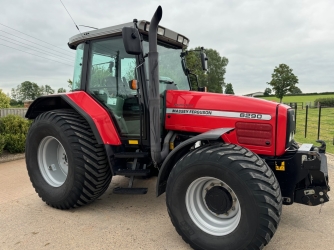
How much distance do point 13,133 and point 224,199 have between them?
655 centimetres

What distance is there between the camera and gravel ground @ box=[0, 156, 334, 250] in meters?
2.67

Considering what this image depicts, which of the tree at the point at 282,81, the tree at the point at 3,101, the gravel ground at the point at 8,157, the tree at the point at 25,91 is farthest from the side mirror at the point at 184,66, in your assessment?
the tree at the point at 25,91

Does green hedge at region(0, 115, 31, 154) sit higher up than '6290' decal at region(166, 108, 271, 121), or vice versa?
'6290' decal at region(166, 108, 271, 121)

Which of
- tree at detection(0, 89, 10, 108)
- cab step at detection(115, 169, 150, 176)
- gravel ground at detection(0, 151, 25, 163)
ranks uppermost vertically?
tree at detection(0, 89, 10, 108)

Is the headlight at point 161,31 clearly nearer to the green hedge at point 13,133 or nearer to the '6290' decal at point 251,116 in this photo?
the '6290' decal at point 251,116

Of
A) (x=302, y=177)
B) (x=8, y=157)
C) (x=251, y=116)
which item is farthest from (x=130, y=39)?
(x=8, y=157)

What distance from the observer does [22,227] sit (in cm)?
305

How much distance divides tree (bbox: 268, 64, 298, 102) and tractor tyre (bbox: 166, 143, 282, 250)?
38421mm

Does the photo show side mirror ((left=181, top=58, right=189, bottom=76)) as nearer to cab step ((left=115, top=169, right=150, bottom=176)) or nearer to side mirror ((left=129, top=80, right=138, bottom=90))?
side mirror ((left=129, top=80, right=138, bottom=90))

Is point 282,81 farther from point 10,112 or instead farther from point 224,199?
point 224,199

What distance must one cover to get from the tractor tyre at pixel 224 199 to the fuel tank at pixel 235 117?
0.48 meters

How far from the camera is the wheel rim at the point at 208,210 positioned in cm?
252

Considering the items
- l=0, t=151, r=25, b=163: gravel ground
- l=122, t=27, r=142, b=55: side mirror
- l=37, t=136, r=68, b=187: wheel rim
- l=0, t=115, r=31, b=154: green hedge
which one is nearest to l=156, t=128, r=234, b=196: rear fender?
l=122, t=27, r=142, b=55: side mirror

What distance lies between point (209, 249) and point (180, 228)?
1.06 ft
